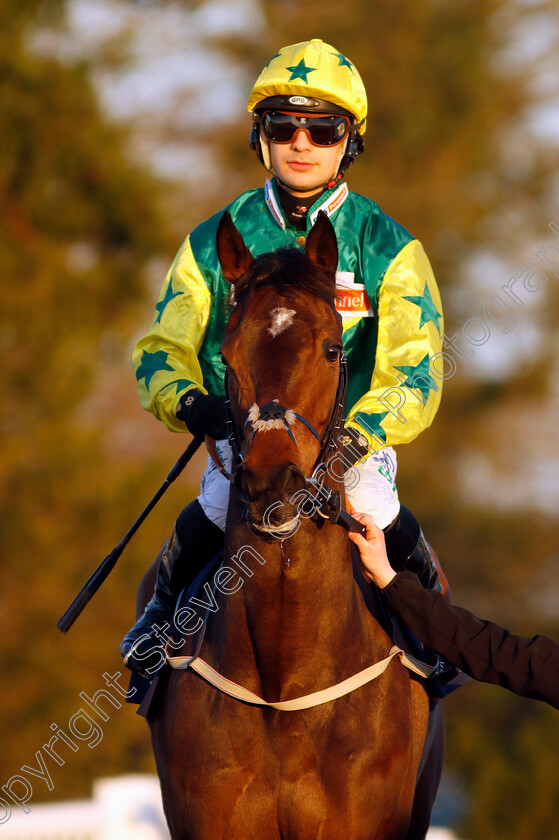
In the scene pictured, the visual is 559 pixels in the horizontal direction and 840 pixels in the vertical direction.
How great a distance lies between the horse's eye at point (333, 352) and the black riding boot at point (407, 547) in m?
0.87

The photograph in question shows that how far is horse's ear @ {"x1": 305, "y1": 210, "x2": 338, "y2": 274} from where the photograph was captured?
10.6ft

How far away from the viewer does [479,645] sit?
3.24m

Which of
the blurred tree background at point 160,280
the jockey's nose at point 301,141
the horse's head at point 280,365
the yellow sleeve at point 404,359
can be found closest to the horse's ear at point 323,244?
the horse's head at point 280,365

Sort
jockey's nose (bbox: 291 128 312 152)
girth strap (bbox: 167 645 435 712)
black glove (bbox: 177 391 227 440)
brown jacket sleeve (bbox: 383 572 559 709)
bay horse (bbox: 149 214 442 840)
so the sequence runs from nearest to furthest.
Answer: bay horse (bbox: 149 214 442 840) < girth strap (bbox: 167 645 435 712) < brown jacket sleeve (bbox: 383 572 559 709) < black glove (bbox: 177 391 227 440) < jockey's nose (bbox: 291 128 312 152)

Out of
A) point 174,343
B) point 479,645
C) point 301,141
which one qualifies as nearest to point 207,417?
point 174,343

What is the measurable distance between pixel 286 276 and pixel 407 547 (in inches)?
46.2

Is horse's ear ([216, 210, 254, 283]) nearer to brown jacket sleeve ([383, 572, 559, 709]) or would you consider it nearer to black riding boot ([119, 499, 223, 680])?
black riding boot ([119, 499, 223, 680])

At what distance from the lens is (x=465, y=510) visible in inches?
628

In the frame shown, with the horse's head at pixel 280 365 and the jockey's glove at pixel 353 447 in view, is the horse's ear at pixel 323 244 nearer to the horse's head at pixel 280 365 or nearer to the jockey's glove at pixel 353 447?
the horse's head at pixel 280 365

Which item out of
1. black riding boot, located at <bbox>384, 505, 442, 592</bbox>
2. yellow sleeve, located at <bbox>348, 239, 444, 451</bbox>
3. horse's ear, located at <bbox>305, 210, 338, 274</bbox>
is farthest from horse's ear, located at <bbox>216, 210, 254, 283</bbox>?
black riding boot, located at <bbox>384, 505, 442, 592</bbox>

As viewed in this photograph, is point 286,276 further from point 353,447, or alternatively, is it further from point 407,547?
point 407,547

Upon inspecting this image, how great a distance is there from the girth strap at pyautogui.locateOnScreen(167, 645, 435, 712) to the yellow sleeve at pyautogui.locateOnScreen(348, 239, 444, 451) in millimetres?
665

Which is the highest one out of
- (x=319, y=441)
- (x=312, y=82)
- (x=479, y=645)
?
(x=312, y=82)

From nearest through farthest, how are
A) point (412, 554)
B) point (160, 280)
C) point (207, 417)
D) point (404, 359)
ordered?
point (207, 417)
point (404, 359)
point (412, 554)
point (160, 280)
